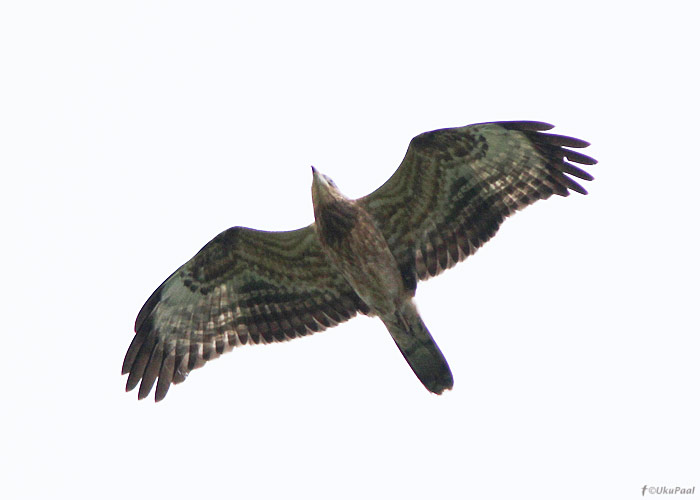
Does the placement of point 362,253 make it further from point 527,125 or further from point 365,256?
point 527,125

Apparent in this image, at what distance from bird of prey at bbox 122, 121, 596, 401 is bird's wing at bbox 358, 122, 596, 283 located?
1 centimetres

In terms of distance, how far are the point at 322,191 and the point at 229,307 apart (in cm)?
198

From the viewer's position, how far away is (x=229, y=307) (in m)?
11.9

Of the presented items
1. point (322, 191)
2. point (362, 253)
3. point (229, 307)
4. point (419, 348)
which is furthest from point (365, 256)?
point (229, 307)

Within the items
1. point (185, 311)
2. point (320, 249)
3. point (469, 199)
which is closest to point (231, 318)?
point (185, 311)

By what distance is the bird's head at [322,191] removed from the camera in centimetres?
1079

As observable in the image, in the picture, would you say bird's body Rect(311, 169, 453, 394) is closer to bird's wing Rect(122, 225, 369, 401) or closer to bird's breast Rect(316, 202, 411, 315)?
bird's breast Rect(316, 202, 411, 315)

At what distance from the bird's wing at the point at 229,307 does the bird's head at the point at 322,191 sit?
2.84 feet

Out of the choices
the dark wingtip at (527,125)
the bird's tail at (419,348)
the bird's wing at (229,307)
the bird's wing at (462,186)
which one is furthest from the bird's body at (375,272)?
the dark wingtip at (527,125)

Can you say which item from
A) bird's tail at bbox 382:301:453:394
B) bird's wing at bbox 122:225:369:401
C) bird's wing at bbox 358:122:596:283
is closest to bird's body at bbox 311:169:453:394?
bird's tail at bbox 382:301:453:394

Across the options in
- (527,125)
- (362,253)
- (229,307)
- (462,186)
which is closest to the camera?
(527,125)

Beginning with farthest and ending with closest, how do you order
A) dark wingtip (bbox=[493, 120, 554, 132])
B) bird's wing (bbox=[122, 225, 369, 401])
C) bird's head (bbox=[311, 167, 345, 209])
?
bird's wing (bbox=[122, 225, 369, 401]), bird's head (bbox=[311, 167, 345, 209]), dark wingtip (bbox=[493, 120, 554, 132])

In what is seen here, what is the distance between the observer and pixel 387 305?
437 inches

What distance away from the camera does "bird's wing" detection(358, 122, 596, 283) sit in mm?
10820
